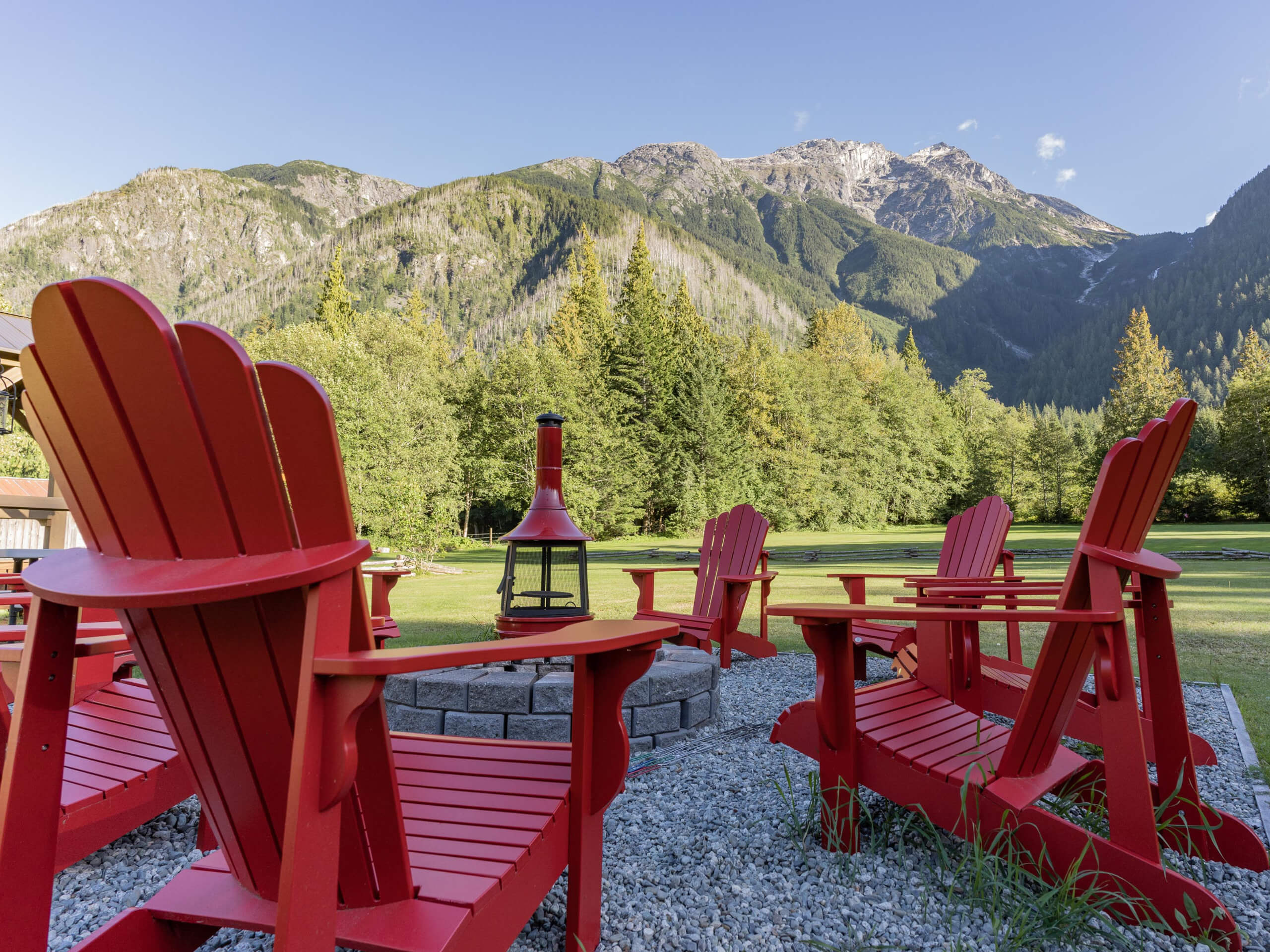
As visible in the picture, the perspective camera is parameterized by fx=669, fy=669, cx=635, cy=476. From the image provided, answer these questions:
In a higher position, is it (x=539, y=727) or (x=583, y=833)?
(x=583, y=833)

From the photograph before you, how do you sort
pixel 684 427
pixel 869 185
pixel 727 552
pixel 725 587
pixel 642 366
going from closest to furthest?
pixel 725 587
pixel 727 552
pixel 684 427
pixel 642 366
pixel 869 185

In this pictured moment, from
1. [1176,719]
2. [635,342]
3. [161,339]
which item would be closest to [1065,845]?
[1176,719]

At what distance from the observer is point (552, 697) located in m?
3.12

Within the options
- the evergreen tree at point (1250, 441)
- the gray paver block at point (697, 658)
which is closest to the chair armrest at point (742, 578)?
the gray paver block at point (697, 658)

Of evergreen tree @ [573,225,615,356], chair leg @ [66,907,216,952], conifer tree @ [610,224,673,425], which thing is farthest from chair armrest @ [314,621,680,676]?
evergreen tree @ [573,225,615,356]

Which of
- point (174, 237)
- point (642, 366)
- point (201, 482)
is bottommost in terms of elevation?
point (201, 482)

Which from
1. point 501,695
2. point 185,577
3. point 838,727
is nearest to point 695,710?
point 501,695

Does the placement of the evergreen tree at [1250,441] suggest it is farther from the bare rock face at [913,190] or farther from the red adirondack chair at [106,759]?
the bare rock face at [913,190]

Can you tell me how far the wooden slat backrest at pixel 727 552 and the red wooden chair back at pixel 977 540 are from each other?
4.34ft

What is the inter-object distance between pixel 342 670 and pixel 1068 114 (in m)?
116

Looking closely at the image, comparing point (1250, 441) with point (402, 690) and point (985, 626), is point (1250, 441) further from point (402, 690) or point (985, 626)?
point (402, 690)

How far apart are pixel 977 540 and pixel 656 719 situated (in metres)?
2.23

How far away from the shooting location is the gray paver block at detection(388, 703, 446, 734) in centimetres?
324

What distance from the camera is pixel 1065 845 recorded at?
1.77 metres
